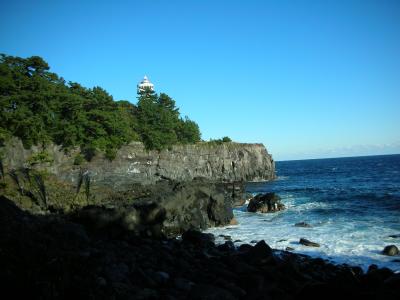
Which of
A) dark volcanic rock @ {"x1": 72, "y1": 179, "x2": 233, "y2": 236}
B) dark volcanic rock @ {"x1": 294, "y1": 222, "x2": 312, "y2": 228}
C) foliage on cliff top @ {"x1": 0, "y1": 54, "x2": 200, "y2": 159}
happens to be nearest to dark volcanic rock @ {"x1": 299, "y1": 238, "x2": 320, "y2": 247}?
dark volcanic rock @ {"x1": 294, "y1": 222, "x2": 312, "y2": 228}

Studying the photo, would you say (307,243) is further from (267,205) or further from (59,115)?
(59,115)

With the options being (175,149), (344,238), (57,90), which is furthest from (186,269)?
(175,149)

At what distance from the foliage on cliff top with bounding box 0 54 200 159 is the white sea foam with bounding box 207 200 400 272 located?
27.3m

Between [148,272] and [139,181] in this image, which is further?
[139,181]

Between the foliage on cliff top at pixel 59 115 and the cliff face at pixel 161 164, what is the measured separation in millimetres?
1632

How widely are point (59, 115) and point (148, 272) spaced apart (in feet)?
132

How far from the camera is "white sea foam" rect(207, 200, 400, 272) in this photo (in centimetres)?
1752

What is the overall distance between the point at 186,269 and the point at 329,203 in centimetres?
3000

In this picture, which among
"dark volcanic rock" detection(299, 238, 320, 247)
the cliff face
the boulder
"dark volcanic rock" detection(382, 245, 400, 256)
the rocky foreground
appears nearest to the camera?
the rocky foreground

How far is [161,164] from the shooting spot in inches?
2384

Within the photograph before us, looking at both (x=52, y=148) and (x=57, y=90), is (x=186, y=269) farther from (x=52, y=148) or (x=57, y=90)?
(x=57, y=90)

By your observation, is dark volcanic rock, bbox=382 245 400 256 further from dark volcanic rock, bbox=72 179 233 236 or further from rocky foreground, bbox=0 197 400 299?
dark volcanic rock, bbox=72 179 233 236


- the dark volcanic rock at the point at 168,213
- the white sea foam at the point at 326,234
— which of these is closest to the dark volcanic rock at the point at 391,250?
the white sea foam at the point at 326,234

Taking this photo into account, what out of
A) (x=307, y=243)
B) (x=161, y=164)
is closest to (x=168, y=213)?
(x=307, y=243)
